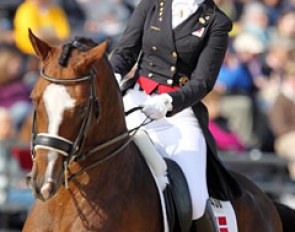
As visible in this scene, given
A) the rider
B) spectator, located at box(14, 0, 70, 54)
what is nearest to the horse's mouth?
the rider

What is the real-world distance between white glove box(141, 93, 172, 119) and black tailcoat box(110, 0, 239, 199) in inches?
14.0

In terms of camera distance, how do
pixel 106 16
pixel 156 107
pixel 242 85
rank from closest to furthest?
pixel 156 107
pixel 242 85
pixel 106 16

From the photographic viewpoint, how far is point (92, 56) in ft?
17.9

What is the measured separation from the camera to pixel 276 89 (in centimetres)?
1330

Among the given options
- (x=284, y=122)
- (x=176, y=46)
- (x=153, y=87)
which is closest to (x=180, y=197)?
(x=153, y=87)

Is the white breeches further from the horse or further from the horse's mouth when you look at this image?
the horse's mouth

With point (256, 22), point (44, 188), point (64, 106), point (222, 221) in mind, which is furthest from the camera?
point (256, 22)

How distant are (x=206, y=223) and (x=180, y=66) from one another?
1.06 m

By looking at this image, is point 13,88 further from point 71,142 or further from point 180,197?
point 71,142

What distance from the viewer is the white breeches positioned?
6.41m

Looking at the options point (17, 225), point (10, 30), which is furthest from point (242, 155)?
point (10, 30)

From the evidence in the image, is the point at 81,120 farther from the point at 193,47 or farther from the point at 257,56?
the point at 257,56

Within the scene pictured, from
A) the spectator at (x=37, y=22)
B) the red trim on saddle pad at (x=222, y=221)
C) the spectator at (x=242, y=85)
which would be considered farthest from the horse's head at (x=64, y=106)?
the spectator at (x=37, y=22)

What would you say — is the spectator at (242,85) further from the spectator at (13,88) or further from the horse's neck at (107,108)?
the horse's neck at (107,108)
